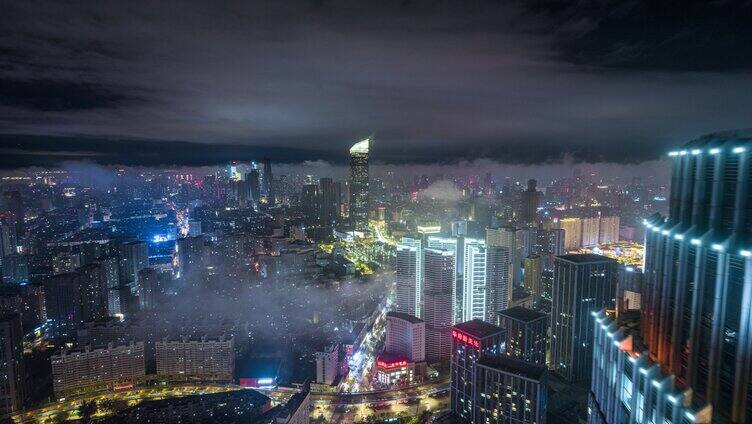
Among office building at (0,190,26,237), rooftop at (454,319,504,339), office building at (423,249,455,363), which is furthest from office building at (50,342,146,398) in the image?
office building at (0,190,26,237)

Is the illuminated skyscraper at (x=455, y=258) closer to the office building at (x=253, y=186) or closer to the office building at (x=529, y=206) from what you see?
the office building at (x=529, y=206)

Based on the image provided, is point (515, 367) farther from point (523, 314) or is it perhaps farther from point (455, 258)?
point (455, 258)

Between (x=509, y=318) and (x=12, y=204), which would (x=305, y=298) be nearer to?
(x=509, y=318)

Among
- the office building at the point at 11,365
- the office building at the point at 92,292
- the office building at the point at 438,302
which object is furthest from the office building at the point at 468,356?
the office building at the point at 92,292

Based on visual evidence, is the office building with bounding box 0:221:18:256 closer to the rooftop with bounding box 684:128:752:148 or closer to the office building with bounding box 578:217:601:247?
the rooftop with bounding box 684:128:752:148

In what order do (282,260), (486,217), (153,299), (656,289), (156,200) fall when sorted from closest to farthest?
(656,289) → (153,299) → (282,260) → (486,217) → (156,200)

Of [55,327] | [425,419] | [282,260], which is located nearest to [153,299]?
[55,327]
